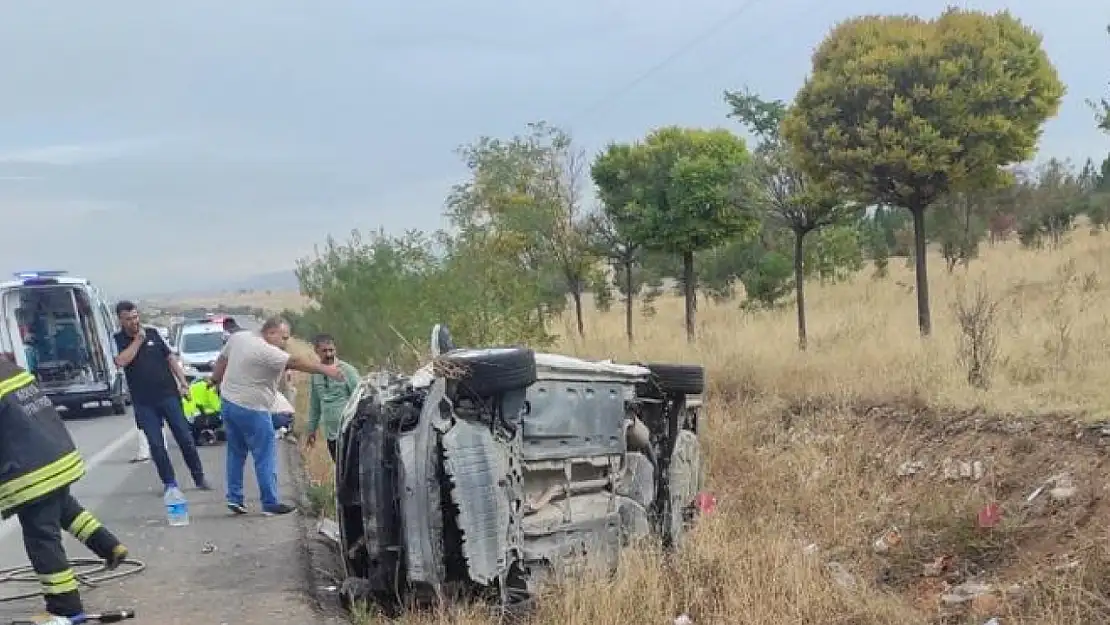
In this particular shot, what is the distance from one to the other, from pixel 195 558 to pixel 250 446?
4.40 ft

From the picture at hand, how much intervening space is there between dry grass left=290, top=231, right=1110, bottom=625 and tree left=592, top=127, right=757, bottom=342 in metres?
2.06

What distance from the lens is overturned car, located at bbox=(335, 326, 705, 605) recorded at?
18.3 ft

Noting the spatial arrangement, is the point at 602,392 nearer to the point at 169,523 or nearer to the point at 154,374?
the point at 169,523

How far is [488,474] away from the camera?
554cm

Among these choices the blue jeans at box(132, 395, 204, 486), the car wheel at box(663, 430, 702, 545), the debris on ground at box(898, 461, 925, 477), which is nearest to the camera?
the car wheel at box(663, 430, 702, 545)

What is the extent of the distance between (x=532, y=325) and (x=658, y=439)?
9415 millimetres

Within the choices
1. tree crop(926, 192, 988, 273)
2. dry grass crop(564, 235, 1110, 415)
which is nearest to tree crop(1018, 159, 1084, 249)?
tree crop(926, 192, 988, 273)

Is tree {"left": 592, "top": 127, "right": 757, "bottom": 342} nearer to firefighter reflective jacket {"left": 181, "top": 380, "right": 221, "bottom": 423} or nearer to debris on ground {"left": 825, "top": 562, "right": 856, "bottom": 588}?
firefighter reflective jacket {"left": 181, "top": 380, "right": 221, "bottom": 423}

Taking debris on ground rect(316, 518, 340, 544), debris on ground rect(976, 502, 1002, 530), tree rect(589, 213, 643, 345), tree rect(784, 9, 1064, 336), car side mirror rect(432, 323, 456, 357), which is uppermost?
tree rect(784, 9, 1064, 336)

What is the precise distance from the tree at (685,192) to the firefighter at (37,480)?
1128cm

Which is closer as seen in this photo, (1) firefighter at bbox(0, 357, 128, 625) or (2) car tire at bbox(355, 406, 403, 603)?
(1) firefighter at bbox(0, 357, 128, 625)

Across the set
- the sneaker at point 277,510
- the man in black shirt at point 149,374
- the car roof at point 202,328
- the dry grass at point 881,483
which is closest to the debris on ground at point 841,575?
the dry grass at point 881,483

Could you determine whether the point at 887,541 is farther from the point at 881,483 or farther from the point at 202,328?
the point at 202,328

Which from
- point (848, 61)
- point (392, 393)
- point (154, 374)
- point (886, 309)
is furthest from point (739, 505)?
point (886, 309)
